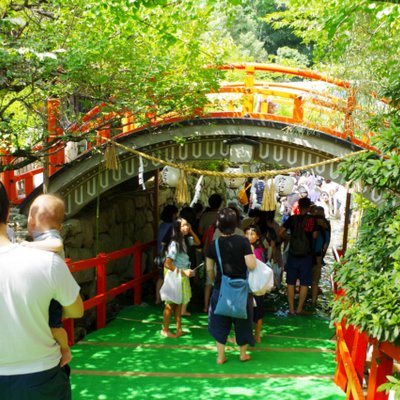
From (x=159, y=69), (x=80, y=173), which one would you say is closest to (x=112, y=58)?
(x=159, y=69)

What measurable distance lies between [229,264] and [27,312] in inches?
122

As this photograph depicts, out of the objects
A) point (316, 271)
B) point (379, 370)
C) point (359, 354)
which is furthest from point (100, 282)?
point (379, 370)

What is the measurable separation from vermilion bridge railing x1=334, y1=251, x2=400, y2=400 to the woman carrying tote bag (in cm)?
104

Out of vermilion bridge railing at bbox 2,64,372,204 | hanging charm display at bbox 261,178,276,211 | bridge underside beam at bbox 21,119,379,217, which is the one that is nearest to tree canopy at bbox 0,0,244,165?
vermilion bridge railing at bbox 2,64,372,204

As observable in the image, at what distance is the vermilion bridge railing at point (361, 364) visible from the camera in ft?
10.8

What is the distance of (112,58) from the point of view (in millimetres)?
6898

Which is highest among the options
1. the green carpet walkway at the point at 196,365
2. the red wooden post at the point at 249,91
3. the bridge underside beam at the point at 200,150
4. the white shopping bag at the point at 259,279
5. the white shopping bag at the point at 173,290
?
the red wooden post at the point at 249,91

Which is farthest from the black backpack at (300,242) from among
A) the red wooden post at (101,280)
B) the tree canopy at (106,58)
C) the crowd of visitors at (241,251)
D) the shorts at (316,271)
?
the red wooden post at (101,280)

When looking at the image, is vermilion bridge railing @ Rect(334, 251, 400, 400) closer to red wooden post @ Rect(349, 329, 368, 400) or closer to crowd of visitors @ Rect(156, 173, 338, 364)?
red wooden post @ Rect(349, 329, 368, 400)

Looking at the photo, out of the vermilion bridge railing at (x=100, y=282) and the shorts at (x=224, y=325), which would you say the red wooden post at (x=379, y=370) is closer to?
the shorts at (x=224, y=325)

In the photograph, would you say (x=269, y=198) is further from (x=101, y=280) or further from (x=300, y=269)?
(x=101, y=280)

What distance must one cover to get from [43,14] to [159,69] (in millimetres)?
1982

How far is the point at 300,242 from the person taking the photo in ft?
25.5

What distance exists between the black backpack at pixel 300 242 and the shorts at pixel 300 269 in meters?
0.11
